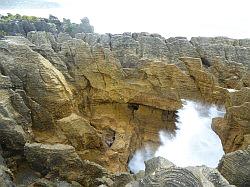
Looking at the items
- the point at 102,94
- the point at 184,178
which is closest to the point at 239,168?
the point at 184,178

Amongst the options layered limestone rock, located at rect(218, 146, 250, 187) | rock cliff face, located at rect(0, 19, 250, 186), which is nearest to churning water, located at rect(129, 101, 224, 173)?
rock cliff face, located at rect(0, 19, 250, 186)

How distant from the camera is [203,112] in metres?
21.2

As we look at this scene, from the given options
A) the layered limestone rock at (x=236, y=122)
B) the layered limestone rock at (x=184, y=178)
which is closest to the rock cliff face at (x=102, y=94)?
the layered limestone rock at (x=236, y=122)

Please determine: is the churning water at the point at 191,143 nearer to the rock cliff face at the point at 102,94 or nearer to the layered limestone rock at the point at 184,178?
the rock cliff face at the point at 102,94

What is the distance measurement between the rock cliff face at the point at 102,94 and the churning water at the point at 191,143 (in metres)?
0.40

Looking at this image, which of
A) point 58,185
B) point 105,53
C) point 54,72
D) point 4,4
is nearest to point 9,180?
point 58,185

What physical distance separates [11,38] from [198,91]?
9.01 metres

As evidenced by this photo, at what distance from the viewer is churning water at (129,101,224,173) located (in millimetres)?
20695

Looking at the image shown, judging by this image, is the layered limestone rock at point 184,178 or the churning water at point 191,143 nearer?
the layered limestone rock at point 184,178

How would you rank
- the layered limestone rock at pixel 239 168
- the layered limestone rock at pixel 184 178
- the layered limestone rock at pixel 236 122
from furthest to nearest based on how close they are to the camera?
1. the layered limestone rock at pixel 236 122
2. the layered limestone rock at pixel 239 168
3. the layered limestone rock at pixel 184 178

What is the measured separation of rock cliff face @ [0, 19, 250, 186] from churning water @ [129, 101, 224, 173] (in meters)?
0.40

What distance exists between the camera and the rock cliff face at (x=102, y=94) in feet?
58.2

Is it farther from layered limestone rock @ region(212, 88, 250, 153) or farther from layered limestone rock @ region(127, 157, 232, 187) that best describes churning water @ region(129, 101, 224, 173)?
layered limestone rock @ region(127, 157, 232, 187)

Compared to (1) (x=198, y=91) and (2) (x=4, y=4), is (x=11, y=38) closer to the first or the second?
(1) (x=198, y=91)
